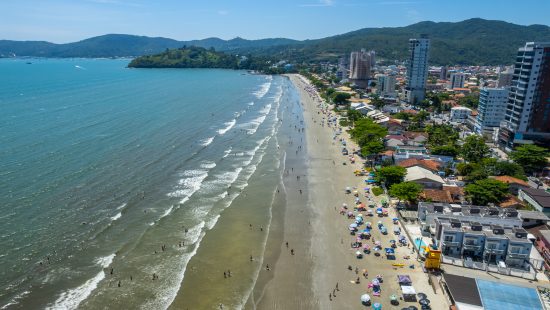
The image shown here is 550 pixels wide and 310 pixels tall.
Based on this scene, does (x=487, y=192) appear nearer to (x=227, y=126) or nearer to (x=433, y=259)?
(x=433, y=259)

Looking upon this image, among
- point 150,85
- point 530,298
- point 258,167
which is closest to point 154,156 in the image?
point 258,167

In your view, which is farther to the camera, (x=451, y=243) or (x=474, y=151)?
(x=474, y=151)

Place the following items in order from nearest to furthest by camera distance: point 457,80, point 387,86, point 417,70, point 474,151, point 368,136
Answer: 1. point 474,151
2. point 368,136
3. point 417,70
4. point 387,86
5. point 457,80

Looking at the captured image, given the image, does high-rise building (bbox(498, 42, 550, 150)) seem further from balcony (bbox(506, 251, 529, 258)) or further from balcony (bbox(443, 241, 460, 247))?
balcony (bbox(443, 241, 460, 247))

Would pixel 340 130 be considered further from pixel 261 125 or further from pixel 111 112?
pixel 111 112

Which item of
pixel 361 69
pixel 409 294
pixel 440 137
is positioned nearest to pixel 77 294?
pixel 409 294

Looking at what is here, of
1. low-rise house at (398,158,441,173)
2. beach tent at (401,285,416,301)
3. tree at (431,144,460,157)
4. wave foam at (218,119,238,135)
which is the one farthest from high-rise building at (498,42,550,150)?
wave foam at (218,119,238,135)

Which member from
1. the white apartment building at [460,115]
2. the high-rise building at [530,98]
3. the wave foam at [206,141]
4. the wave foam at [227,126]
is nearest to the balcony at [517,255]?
the high-rise building at [530,98]
